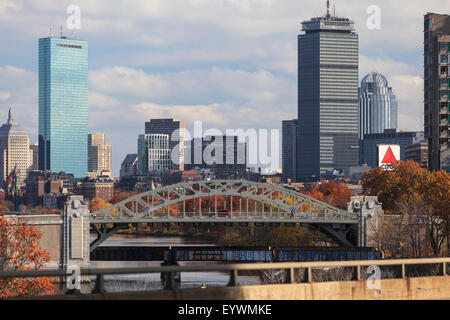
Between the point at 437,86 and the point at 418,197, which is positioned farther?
the point at 437,86

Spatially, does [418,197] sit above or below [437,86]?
below

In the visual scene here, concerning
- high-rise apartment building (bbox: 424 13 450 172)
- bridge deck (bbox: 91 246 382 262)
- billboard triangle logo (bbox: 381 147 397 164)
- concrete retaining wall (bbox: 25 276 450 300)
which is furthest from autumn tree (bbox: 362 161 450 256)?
concrete retaining wall (bbox: 25 276 450 300)

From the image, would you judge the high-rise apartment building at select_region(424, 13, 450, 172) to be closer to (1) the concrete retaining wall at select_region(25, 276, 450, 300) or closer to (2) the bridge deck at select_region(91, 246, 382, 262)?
(2) the bridge deck at select_region(91, 246, 382, 262)

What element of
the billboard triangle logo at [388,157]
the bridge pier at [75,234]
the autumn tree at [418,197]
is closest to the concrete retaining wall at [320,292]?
the autumn tree at [418,197]

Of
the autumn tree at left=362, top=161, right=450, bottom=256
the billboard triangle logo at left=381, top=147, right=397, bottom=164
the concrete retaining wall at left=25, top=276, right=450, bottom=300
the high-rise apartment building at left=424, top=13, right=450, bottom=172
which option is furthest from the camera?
the billboard triangle logo at left=381, top=147, right=397, bottom=164

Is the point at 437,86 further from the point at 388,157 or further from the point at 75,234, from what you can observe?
the point at 75,234

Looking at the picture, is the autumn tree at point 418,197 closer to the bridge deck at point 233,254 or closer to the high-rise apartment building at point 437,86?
the high-rise apartment building at point 437,86

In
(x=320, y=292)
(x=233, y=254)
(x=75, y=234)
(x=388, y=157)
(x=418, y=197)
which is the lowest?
(x=233, y=254)

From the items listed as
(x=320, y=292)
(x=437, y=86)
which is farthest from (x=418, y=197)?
(x=320, y=292)
